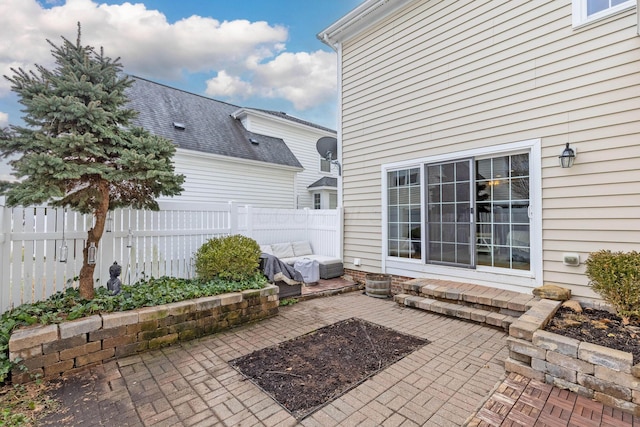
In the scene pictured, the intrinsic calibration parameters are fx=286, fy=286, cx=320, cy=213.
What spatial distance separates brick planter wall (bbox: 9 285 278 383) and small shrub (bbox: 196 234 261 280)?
0.40 metres

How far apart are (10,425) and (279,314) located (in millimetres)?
2834

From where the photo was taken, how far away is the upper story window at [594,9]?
3469 mm

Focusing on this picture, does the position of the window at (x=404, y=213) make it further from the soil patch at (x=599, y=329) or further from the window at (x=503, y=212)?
the soil patch at (x=599, y=329)

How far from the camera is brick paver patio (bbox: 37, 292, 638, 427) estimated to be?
6.72 feet

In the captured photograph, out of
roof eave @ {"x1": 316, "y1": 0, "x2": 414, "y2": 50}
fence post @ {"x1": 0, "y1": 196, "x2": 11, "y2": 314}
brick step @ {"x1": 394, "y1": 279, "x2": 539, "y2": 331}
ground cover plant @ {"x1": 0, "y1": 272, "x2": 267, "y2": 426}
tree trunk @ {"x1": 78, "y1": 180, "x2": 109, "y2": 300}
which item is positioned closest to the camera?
ground cover plant @ {"x1": 0, "y1": 272, "x2": 267, "y2": 426}

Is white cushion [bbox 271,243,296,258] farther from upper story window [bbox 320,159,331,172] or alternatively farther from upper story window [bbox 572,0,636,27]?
upper story window [bbox 320,159,331,172]

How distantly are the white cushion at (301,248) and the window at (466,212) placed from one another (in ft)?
8.26

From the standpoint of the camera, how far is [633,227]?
337 centimetres

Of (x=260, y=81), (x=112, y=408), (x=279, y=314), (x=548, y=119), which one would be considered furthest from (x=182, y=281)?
(x=260, y=81)

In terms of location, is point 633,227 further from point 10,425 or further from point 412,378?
point 10,425

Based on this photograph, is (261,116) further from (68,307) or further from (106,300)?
(68,307)

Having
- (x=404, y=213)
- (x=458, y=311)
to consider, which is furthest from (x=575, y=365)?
(x=404, y=213)

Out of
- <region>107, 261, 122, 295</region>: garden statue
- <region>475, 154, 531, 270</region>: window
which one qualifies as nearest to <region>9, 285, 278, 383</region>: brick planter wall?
<region>107, 261, 122, 295</region>: garden statue

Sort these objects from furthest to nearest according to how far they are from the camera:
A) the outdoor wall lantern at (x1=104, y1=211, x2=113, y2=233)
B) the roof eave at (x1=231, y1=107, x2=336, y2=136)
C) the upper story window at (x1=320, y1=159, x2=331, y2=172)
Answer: the upper story window at (x1=320, y1=159, x2=331, y2=172) → the roof eave at (x1=231, y1=107, x2=336, y2=136) → the outdoor wall lantern at (x1=104, y1=211, x2=113, y2=233)
